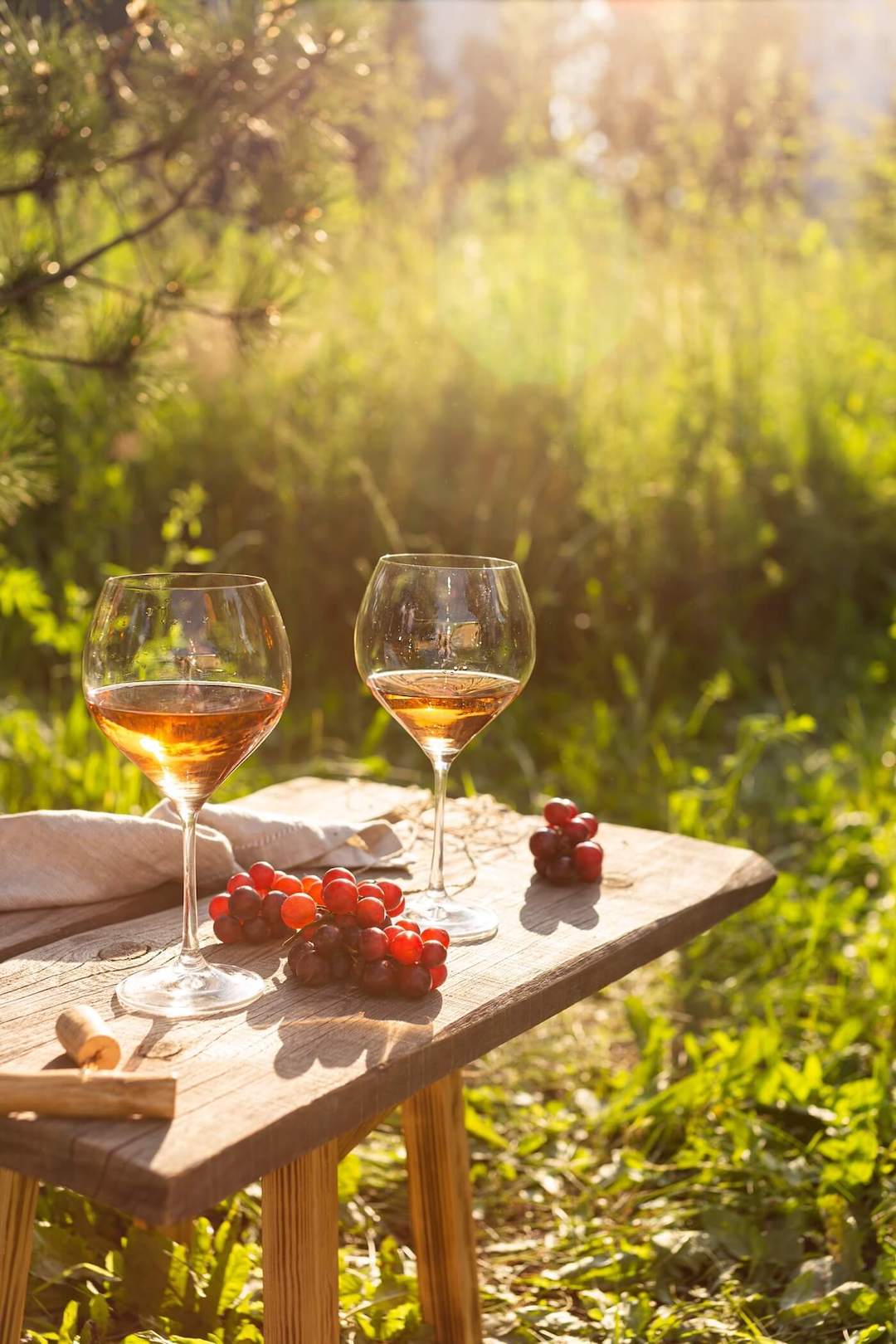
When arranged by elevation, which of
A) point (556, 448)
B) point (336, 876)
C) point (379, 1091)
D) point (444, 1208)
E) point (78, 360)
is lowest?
point (444, 1208)

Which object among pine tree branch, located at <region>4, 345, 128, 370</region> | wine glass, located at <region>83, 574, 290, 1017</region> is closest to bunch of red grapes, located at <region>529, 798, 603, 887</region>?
wine glass, located at <region>83, 574, 290, 1017</region>

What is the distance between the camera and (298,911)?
51.9 inches

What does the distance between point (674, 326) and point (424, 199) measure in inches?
47.8

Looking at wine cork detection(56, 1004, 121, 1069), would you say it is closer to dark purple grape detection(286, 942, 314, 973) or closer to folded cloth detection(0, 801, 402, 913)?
dark purple grape detection(286, 942, 314, 973)

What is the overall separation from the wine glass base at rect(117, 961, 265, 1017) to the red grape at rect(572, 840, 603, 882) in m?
0.46

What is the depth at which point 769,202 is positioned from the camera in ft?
24.5

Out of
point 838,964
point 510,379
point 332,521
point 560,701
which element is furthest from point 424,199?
point 838,964

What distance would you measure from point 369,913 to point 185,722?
0.85 ft

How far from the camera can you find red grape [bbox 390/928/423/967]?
48.3 inches

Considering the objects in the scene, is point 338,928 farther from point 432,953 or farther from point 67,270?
point 67,270

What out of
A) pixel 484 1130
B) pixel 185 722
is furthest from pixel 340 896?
pixel 484 1130

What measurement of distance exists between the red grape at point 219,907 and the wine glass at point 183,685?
0.45 ft

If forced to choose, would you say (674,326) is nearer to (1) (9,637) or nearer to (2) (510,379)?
(2) (510,379)

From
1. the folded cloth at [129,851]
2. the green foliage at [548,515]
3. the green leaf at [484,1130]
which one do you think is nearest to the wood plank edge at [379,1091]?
the folded cloth at [129,851]
